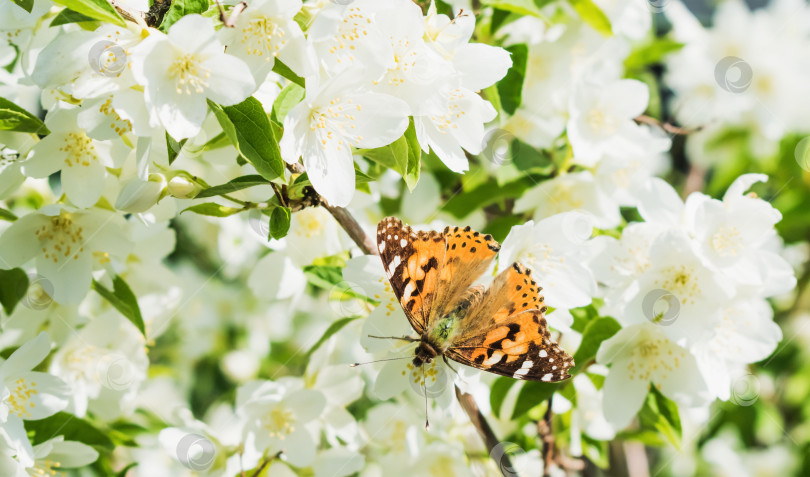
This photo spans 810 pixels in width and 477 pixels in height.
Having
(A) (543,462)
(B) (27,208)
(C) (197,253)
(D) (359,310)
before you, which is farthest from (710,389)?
(C) (197,253)

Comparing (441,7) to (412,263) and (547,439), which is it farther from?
(547,439)

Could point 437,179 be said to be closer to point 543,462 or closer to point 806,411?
point 543,462

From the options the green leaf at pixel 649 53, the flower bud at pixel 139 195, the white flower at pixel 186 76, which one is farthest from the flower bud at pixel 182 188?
the green leaf at pixel 649 53

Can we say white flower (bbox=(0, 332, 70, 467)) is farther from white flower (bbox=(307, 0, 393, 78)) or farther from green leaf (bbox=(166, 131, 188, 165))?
white flower (bbox=(307, 0, 393, 78))

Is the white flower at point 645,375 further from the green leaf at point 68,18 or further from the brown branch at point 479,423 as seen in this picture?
the green leaf at point 68,18

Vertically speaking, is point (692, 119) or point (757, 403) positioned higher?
point (692, 119)

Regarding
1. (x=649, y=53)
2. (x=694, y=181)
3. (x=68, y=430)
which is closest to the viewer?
(x=68, y=430)

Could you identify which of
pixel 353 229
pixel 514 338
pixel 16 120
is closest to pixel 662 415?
pixel 514 338
